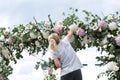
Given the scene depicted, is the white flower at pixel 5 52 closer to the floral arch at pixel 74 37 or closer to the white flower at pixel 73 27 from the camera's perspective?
the floral arch at pixel 74 37

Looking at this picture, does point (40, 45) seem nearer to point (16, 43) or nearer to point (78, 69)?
point (16, 43)

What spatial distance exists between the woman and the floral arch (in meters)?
1.12

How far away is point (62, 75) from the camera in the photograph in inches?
262

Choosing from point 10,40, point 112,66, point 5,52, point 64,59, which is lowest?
point 112,66

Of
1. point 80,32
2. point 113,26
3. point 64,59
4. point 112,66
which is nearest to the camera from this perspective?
point 64,59

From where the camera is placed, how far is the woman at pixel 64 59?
→ 6.56 meters

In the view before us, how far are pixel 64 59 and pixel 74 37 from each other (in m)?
1.68

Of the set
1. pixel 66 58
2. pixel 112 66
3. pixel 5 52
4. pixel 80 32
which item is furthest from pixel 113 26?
pixel 5 52

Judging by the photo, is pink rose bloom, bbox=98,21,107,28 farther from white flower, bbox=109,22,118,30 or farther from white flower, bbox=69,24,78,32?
white flower, bbox=69,24,78,32

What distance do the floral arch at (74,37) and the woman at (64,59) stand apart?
112 cm

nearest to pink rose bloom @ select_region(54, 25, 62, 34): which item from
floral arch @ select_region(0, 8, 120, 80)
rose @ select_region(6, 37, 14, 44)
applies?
floral arch @ select_region(0, 8, 120, 80)

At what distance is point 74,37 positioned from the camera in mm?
8305

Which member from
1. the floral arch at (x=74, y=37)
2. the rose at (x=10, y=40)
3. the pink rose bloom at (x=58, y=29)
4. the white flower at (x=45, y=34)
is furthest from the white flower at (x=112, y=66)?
the rose at (x=10, y=40)

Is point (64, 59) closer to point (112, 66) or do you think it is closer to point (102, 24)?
point (112, 66)
